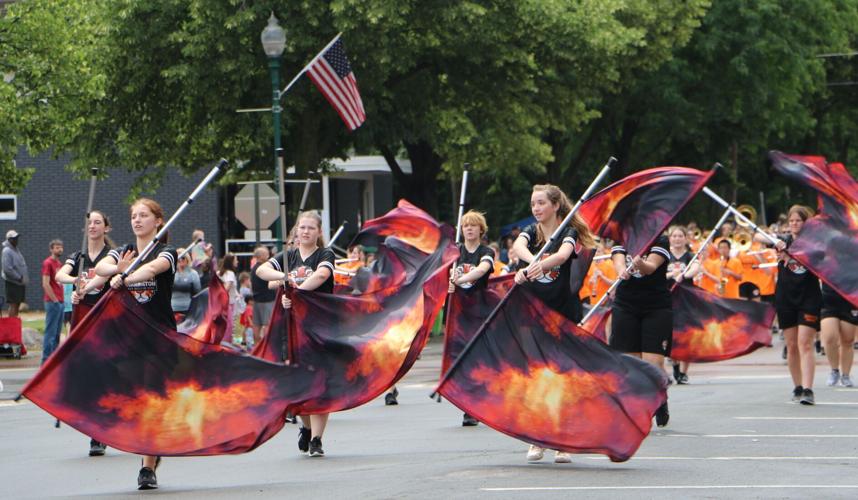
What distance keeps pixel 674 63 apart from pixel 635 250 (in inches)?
1269

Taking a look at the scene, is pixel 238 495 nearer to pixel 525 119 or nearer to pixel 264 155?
pixel 264 155

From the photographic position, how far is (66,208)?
147 feet

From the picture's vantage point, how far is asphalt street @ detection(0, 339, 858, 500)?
9.70m

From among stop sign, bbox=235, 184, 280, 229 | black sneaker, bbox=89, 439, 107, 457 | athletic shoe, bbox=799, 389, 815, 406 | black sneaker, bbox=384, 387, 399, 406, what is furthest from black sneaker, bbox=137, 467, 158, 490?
stop sign, bbox=235, 184, 280, 229

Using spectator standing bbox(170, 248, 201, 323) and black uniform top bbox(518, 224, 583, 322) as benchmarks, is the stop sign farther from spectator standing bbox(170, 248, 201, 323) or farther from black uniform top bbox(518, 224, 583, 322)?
black uniform top bbox(518, 224, 583, 322)

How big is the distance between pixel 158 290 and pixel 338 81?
16944 mm

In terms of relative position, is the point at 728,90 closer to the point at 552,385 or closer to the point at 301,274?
the point at 301,274

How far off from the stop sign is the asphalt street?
9040 millimetres

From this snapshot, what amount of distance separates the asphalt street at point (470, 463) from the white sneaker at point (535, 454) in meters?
0.07

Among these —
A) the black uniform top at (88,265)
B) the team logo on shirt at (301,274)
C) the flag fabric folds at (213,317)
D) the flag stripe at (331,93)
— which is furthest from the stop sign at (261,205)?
the team logo on shirt at (301,274)

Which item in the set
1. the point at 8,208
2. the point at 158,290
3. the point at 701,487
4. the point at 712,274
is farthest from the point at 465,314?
the point at 8,208

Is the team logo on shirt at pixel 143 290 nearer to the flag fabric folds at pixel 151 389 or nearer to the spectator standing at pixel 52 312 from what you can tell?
the flag fabric folds at pixel 151 389

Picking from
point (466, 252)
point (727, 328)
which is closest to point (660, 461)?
point (466, 252)

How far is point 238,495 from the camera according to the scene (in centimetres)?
977
